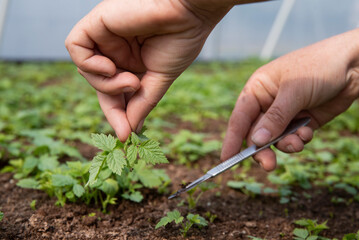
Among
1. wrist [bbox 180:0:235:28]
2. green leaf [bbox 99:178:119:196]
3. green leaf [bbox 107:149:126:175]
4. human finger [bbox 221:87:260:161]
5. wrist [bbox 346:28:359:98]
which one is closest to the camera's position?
wrist [bbox 180:0:235:28]

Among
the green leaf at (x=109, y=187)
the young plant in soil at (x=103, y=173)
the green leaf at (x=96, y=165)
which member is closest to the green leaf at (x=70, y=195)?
the young plant in soil at (x=103, y=173)

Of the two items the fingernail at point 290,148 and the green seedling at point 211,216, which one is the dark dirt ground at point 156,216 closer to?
the green seedling at point 211,216

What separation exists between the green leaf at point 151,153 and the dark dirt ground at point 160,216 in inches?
16.2

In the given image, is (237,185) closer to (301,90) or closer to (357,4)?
(301,90)

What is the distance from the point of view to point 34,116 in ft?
10.6

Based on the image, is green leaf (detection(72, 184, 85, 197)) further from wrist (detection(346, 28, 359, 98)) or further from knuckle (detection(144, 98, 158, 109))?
wrist (detection(346, 28, 359, 98))

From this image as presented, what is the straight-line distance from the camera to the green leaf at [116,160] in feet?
4.63

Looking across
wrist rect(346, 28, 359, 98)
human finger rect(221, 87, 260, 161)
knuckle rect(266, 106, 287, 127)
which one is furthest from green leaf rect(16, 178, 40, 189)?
wrist rect(346, 28, 359, 98)

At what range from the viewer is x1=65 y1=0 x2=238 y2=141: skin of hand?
1.34 metres

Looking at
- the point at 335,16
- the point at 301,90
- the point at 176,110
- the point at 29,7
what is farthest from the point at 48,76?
the point at 335,16

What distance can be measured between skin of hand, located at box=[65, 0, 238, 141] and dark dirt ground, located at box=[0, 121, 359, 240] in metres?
0.50

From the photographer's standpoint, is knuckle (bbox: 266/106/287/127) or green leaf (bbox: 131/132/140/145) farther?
knuckle (bbox: 266/106/287/127)

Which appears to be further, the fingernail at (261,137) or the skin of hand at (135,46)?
the fingernail at (261,137)

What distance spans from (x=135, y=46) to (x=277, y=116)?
838mm
